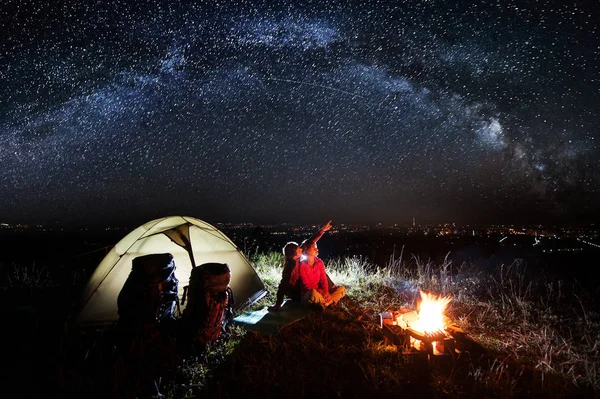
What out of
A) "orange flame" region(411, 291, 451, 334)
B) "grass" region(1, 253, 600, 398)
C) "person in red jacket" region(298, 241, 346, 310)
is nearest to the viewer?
"grass" region(1, 253, 600, 398)

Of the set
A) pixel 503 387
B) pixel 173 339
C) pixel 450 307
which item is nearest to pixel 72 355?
pixel 173 339

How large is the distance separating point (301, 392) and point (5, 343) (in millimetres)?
4530

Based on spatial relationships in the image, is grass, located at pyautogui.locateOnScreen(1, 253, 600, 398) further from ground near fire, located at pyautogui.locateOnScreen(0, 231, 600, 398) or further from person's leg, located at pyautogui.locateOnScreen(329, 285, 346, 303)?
person's leg, located at pyautogui.locateOnScreen(329, 285, 346, 303)

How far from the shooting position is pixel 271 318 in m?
5.39

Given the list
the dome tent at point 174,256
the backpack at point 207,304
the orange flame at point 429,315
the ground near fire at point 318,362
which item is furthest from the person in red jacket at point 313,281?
the orange flame at point 429,315

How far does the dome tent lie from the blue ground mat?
0.63 metres

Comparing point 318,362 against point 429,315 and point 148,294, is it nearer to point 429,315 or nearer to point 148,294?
point 429,315

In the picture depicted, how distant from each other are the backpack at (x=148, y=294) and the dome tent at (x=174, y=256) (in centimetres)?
105

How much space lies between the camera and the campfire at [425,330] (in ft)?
12.1

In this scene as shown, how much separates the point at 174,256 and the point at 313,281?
2770 millimetres

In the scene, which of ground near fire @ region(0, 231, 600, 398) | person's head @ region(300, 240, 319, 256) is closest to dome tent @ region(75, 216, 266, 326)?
ground near fire @ region(0, 231, 600, 398)

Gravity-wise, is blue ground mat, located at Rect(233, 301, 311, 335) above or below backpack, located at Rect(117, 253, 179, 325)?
below

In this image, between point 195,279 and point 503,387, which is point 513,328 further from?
point 195,279

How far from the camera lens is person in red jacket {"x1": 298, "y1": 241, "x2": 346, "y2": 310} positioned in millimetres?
5793
